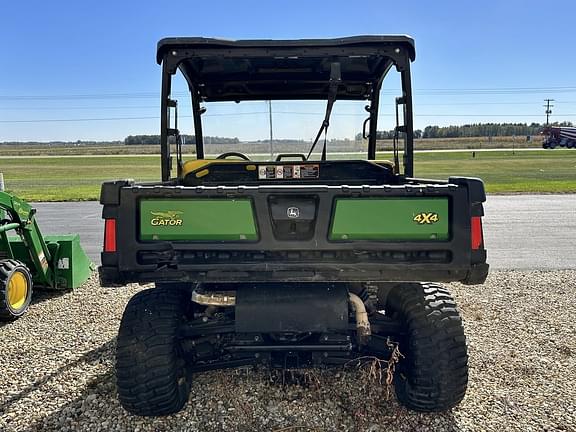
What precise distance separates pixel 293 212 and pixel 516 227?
32.9 feet

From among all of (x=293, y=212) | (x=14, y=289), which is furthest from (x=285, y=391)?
(x=14, y=289)

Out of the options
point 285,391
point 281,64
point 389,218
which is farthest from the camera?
point 281,64

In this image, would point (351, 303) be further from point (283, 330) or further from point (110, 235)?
point (110, 235)

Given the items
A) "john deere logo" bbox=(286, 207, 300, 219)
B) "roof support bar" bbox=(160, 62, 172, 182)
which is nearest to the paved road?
"roof support bar" bbox=(160, 62, 172, 182)

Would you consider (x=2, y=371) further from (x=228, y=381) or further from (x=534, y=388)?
(x=534, y=388)

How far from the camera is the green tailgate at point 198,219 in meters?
2.88

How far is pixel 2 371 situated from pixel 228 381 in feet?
6.22

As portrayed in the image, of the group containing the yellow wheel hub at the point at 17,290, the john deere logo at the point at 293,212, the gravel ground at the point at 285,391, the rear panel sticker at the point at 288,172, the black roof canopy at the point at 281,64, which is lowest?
the gravel ground at the point at 285,391

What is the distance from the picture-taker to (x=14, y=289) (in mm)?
5309

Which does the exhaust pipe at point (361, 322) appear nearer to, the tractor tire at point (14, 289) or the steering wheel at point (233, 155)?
the steering wheel at point (233, 155)

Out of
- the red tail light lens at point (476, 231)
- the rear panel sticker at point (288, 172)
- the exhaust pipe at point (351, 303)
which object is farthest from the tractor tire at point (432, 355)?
the rear panel sticker at point (288, 172)

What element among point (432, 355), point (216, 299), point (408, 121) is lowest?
point (432, 355)

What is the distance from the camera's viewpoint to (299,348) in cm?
307

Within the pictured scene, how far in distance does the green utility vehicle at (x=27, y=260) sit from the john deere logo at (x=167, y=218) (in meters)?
3.03
